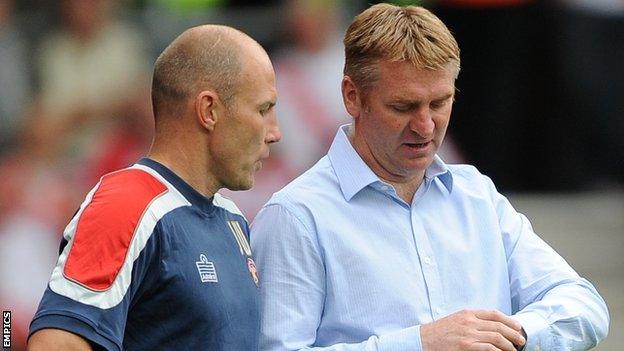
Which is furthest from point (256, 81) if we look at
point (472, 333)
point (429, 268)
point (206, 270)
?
point (472, 333)

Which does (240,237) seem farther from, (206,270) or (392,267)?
(392,267)

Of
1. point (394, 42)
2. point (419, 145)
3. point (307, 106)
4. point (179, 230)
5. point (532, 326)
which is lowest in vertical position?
point (307, 106)

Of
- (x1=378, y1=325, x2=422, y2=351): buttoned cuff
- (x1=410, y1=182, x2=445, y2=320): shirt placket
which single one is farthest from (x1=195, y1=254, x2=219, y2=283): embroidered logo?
(x1=410, y1=182, x2=445, y2=320): shirt placket

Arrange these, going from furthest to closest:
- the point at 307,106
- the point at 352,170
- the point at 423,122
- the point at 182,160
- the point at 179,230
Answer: the point at 307,106 < the point at 352,170 < the point at 423,122 < the point at 182,160 < the point at 179,230

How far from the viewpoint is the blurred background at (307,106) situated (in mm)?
6832

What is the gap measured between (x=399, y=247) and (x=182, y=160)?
0.58 meters

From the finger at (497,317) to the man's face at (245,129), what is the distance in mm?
620

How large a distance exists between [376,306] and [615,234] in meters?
5.32

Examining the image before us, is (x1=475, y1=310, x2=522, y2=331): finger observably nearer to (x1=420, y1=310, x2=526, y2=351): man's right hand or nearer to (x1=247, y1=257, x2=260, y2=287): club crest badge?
(x1=420, y1=310, x2=526, y2=351): man's right hand

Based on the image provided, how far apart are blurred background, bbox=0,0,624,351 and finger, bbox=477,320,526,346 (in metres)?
3.23

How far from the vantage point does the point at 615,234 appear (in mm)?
8391

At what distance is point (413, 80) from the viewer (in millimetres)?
3361

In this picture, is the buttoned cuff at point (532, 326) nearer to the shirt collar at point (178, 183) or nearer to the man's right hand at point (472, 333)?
the man's right hand at point (472, 333)

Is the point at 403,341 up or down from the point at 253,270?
down
